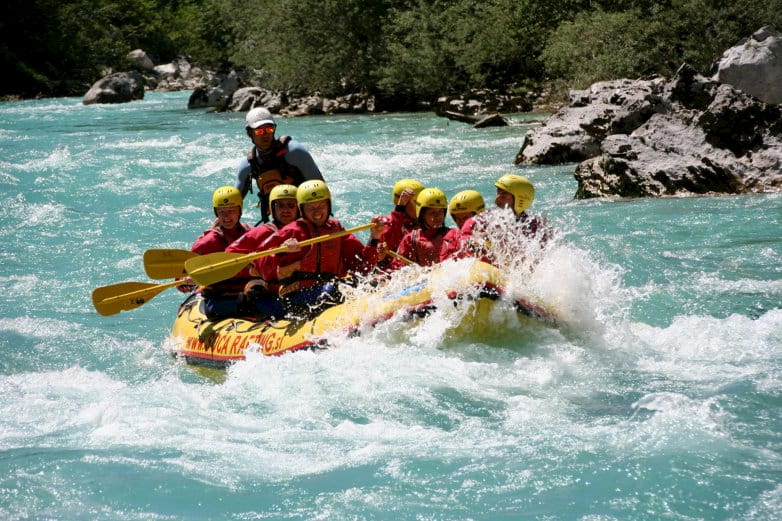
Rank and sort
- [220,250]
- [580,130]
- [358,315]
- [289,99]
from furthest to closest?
[289,99], [580,130], [220,250], [358,315]

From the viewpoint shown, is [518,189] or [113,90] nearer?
[518,189]

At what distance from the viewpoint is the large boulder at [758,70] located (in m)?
14.0

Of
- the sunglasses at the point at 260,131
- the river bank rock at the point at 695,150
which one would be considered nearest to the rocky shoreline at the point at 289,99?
the river bank rock at the point at 695,150

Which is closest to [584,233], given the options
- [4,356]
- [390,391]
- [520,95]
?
[390,391]

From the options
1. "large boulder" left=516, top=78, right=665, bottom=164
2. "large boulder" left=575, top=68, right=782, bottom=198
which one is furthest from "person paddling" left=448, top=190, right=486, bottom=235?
"large boulder" left=516, top=78, right=665, bottom=164

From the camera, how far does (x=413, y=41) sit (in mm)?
27750

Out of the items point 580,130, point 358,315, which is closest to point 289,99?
point 580,130

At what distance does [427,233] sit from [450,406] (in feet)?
6.05

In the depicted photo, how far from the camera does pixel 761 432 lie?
15.5 feet

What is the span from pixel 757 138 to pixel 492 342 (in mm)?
7398

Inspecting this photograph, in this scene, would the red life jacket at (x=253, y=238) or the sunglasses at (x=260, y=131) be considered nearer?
the red life jacket at (x=253, y=238)

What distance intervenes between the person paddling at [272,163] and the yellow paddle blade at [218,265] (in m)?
0.87

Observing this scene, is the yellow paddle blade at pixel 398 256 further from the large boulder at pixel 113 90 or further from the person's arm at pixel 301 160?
the large boulder at pixel 113 90

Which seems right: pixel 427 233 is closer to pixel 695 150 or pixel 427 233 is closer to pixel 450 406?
pixel 450 406
